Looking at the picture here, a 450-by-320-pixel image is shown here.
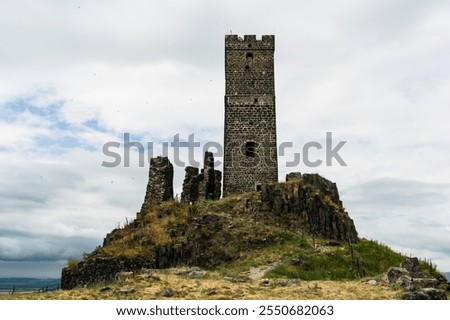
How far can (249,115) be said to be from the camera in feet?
134

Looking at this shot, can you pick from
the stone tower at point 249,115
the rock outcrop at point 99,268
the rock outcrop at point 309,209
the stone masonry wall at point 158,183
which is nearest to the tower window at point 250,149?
the stone tower at point 249,115

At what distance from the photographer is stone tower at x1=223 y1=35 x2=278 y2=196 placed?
3994 centimetres

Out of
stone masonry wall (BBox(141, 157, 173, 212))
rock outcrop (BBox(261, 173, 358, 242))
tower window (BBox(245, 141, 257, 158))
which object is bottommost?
rock outcrop (BBox(261, 173, 358, 242))

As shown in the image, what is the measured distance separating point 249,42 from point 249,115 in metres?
5.98

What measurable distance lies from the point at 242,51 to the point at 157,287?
2616 centimetres

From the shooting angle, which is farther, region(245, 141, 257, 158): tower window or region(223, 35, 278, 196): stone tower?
region(245, 141, 257, 158): tower window

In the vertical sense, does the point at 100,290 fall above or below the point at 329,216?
below

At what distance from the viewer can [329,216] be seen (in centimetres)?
3325

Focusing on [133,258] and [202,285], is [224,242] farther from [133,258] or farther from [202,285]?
[202,285]

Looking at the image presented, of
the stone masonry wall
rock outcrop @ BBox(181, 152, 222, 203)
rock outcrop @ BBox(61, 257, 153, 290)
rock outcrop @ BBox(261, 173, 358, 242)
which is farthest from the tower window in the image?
rock outcrop @ BBox(61, 257, 153, 290)

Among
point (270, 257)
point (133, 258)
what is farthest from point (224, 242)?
point (133, 258)

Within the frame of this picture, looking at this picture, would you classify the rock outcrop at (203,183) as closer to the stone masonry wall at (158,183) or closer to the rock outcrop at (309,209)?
the stone masonry wall at (158,183)

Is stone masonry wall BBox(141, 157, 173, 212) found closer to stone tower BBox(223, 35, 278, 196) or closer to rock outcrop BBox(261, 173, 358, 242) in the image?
stone tower BBox(223, 35, 278, 196)
